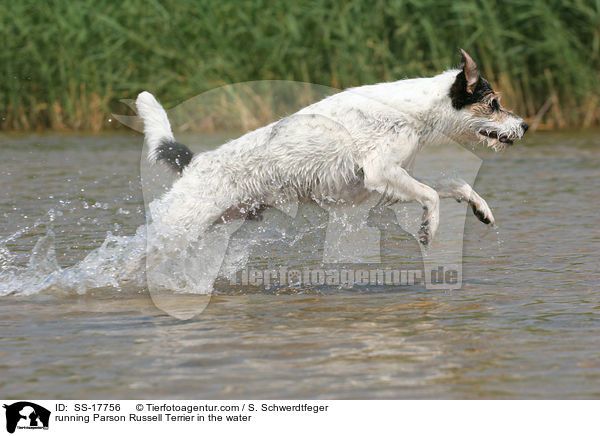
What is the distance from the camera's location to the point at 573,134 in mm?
12875

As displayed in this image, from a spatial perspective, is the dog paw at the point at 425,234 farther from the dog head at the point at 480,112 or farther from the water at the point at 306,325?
the dog head at the point at 480,112

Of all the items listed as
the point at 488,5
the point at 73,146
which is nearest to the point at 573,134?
the point at 488,5

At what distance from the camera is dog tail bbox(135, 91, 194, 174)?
18.5ft

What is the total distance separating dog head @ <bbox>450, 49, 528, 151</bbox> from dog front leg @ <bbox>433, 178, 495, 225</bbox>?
30 cm

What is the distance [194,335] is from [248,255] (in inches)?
67.0

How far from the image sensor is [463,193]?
5.68 meters

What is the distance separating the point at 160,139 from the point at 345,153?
1.09 m

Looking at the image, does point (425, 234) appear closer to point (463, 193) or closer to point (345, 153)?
point (463, 193)

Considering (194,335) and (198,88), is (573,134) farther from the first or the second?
(194,335)
